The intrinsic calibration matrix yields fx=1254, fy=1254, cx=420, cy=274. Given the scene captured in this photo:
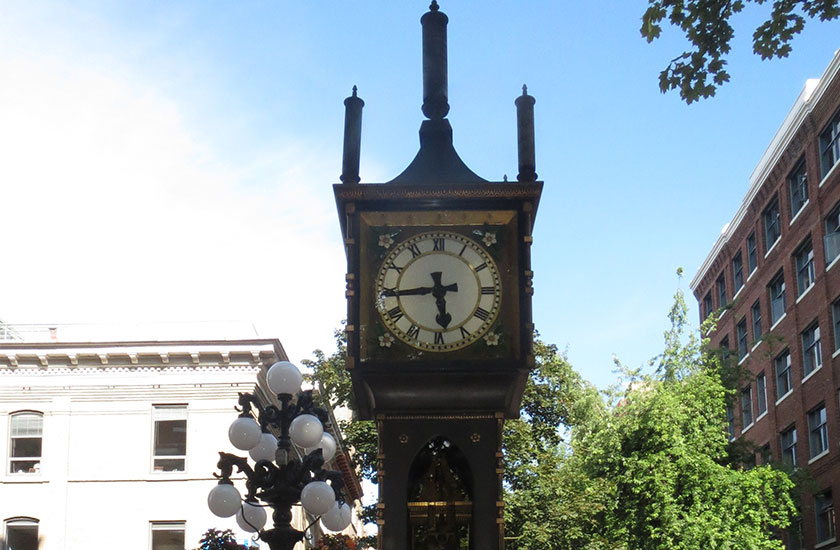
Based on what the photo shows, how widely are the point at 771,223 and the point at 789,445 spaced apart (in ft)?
27.4

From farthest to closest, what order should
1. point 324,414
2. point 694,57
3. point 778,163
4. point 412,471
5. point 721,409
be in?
point 778,163 < point 721,409 < point 324,414 < point 694,57 < point 412,471

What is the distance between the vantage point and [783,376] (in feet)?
146

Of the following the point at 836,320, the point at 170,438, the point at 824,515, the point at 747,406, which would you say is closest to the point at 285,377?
the point at 170,438

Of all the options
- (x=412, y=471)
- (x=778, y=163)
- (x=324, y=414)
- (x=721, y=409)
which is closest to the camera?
(x=412, y=471)

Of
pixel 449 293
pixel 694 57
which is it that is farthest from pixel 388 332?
pixel 694 57

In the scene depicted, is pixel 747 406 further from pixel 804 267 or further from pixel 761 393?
pixel 804 267

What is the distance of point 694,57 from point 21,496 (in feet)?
100

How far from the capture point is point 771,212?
46.6 meters

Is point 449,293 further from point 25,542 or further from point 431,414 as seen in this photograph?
point 25,542

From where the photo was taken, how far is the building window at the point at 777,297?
45.1 meters

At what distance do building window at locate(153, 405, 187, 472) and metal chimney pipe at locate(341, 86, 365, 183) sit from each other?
29.4 metres

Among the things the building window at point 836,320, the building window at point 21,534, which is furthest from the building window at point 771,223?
the building window at point 21,534

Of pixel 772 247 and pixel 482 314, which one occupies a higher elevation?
pixel 772 247

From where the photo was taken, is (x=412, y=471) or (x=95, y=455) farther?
(x=95, y=455)
